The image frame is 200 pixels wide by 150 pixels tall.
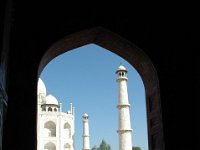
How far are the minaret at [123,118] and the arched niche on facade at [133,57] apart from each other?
65.0 feet

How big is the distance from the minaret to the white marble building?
13916 mm

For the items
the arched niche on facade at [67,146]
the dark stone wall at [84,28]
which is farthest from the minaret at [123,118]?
the dark stone wall at [84,28]

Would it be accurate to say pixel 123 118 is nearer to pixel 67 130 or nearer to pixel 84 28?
pixel 67 130

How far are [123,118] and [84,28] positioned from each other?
20.6 meters

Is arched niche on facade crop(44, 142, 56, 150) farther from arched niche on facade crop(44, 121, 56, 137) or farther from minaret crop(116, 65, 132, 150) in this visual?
minaret crop(116, 65, 132, 150)

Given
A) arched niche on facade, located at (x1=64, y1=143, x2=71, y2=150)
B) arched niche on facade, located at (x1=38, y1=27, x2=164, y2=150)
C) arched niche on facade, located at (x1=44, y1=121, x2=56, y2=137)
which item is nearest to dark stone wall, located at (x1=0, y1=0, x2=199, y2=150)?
arched niche on facade, located at (x1=38, y1=27, x2=164, y2=150)

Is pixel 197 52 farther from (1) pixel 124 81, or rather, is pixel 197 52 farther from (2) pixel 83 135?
(2) pixel 83 135

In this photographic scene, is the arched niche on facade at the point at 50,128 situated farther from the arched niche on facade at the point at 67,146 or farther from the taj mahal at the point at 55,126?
the arched niche on facade at the point at 67,146

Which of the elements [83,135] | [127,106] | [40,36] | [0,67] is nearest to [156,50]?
[40,36]

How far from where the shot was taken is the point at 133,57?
6520 mm

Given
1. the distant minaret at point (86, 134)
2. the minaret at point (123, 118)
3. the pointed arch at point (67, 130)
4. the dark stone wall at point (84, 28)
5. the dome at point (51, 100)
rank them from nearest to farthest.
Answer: the dark stone wall at point (84, 28) → the minaret at point (123, 118) → the distant minaret at point (86, 134) → the dome at point (51, 100) → the pointed arch at point (67, 130)

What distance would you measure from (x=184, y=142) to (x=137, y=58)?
1704 millimetres

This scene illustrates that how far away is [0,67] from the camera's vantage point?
309 centimetres

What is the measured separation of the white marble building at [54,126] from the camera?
39.4 metres
